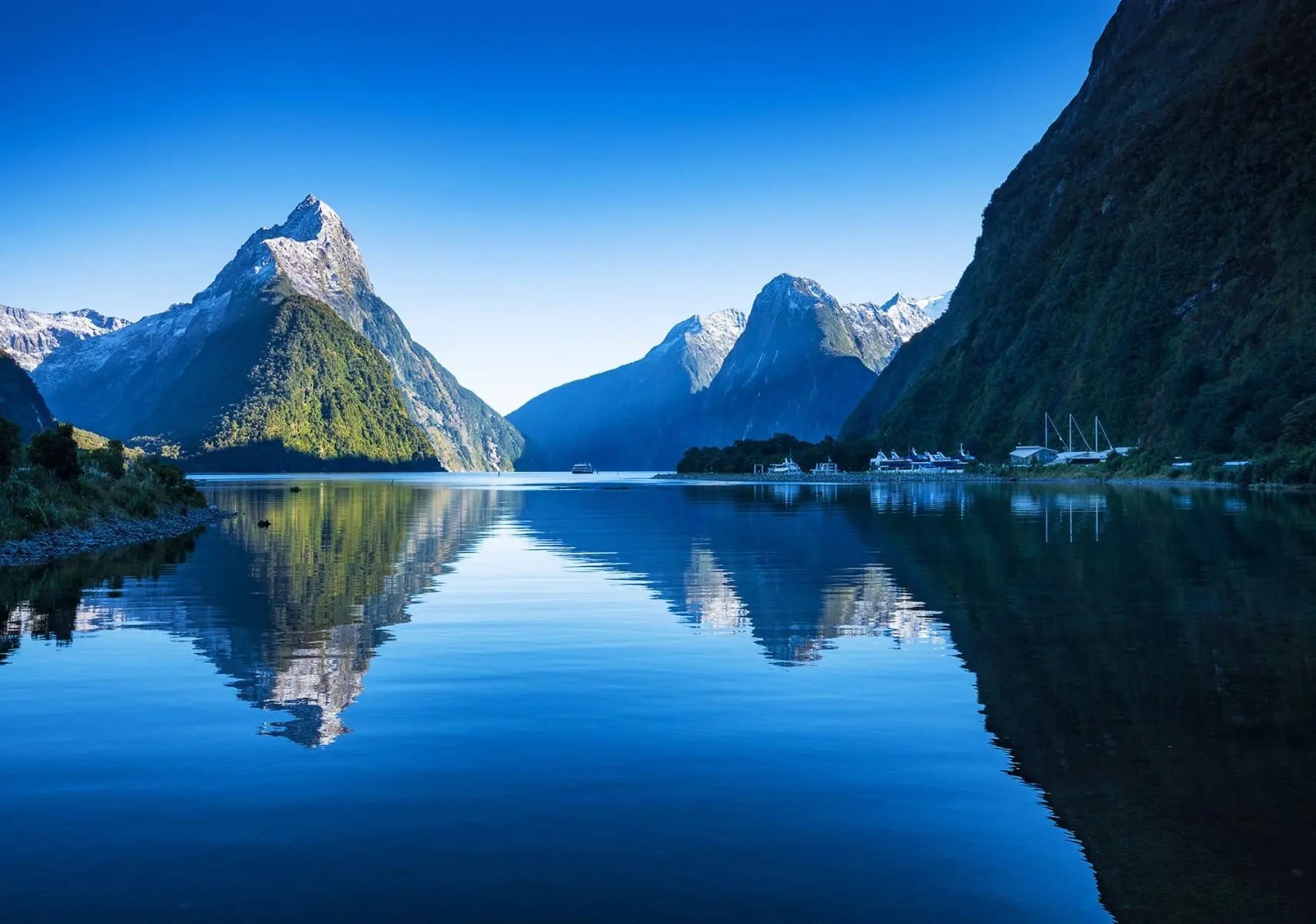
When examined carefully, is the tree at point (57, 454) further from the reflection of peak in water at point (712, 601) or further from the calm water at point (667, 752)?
the reflection of peak in water at point (712, 601)

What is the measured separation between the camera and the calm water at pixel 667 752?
10.1 meters

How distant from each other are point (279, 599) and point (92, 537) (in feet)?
88.2

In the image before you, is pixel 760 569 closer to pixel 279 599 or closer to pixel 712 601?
pixel 712 601

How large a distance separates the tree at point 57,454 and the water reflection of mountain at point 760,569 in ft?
86.7

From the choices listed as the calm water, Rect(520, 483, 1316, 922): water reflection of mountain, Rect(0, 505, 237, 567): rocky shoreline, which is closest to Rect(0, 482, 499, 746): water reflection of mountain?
the calm water

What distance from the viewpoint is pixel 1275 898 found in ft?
32.0

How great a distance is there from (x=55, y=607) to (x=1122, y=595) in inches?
1211

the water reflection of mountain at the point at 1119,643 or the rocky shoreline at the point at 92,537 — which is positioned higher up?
the rocky shoreline at the point at 92,537

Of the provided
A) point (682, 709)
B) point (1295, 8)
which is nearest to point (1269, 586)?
point (682, 709)

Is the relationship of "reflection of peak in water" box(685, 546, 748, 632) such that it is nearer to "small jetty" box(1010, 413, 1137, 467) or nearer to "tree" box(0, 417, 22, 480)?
"tree" box(0, 417, 22, 480)

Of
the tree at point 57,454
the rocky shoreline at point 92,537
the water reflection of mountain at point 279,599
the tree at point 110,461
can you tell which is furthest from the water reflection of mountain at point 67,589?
the tree at point 110,461

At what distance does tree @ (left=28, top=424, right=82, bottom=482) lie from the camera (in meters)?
57.2

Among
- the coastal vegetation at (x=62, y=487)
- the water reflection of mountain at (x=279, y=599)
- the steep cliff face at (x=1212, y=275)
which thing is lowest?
the water reflection of mountain at (x=279, y=599)

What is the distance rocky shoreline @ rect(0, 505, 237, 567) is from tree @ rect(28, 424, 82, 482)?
142 inches
